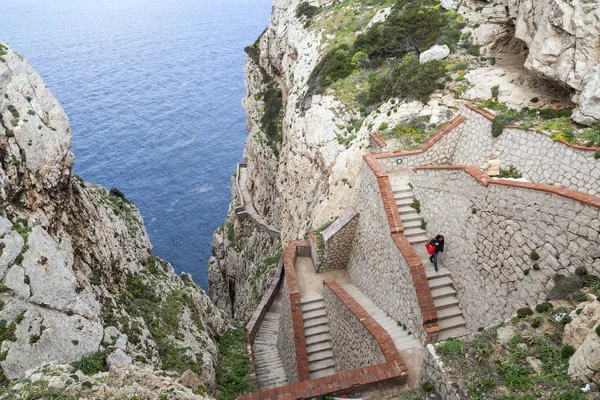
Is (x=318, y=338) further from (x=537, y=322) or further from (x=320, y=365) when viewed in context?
(x=537, y=322)

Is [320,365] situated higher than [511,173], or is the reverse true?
[511,173]

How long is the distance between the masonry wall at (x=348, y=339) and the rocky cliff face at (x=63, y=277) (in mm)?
6058

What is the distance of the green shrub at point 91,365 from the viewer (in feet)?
39.9

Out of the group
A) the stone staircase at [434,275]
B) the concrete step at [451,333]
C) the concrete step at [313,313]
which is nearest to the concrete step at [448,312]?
the stone staircase at [434,275]

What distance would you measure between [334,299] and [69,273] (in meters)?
11.4

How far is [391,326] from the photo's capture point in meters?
17.3

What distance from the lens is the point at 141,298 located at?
20.6 meters

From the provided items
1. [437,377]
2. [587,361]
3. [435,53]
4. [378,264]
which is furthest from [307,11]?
[587,361]

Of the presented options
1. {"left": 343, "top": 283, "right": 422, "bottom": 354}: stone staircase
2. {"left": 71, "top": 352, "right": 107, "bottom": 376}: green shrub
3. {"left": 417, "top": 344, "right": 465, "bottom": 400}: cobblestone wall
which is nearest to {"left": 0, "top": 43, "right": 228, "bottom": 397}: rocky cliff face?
{"left": 71, "top": 352, "right": 107, "bottom": 376}: green shrub

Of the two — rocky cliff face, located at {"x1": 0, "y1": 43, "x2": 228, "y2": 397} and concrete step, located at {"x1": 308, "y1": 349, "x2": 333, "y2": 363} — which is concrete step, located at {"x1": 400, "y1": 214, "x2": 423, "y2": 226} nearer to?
concrete step, located at {"x1": 308, "y1": 349, "x2": 333, "y2": 363}

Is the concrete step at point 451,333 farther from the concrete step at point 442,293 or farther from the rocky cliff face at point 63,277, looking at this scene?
the rocky cliff face at point 63,277

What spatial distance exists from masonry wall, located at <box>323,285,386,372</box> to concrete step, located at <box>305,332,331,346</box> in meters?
0.33

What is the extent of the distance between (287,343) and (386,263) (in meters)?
7.18

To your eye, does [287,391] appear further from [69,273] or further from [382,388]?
[69,273]
